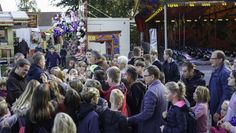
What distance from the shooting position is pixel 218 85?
22.8ft

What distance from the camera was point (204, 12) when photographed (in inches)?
1134

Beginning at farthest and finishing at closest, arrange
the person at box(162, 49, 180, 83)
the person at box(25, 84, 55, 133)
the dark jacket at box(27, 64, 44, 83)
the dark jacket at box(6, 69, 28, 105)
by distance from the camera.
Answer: the person at box(162, 49, 180, 83), the dark jacket at box(27, 64, 44, 83), the dark jacket at box(6, 69, 28, 105), the person at box(25, 84, 55, 133)

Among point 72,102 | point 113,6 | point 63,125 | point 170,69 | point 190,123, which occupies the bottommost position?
point 190,123

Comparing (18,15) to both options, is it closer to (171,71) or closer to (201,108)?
(171,71)

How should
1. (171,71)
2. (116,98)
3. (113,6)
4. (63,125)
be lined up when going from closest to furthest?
(63,125) < (116,98) < (171,71) < (113,6)

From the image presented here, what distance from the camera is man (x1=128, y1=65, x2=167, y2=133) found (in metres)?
5.75

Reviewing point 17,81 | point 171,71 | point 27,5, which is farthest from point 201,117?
point 27,5

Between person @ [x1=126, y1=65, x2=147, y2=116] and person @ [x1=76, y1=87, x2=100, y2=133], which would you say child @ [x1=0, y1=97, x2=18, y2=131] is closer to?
person @ [x1=76, y1=87, x2=100, y2=133]

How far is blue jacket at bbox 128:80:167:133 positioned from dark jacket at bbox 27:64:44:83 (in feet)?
6.92

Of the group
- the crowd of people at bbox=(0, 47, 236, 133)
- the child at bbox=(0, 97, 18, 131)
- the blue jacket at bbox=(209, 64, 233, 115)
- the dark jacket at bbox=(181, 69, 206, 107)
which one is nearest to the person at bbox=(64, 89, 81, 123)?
the crowd of people at bbox=(0, 47, 236, 133)

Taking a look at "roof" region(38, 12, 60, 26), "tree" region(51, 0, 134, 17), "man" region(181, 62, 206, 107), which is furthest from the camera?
"roof" region(38, 12, 60, 26)

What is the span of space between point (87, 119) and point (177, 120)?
119 cm

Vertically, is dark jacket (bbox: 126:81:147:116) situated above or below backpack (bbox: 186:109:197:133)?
above

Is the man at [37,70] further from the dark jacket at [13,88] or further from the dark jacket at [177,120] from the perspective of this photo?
the dark jacket at [177,120]
